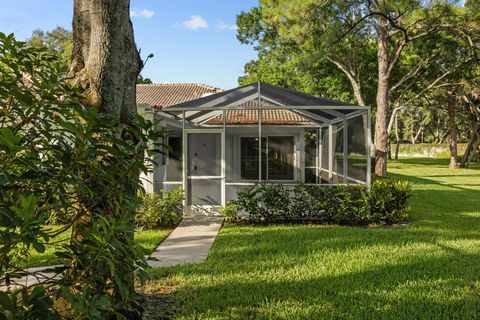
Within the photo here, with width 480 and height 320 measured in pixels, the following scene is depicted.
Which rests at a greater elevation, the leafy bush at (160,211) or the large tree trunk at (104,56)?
the large tree trunk at (104,56)

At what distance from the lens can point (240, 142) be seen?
12758 millimetres

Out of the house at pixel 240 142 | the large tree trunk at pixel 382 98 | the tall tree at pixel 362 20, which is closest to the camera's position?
the house at pixel 240 142

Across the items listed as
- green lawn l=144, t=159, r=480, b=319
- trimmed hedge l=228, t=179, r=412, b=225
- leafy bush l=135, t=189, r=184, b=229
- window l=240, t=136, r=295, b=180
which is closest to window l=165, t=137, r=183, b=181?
leafy bush l=135, t=189, r=184, b=229

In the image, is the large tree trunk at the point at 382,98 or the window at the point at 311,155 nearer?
the window at the point at 311,155

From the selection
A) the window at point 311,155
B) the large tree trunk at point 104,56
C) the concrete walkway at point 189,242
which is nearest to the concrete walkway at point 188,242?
the concrete walkway at point 189,242

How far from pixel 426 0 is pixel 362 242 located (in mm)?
9375

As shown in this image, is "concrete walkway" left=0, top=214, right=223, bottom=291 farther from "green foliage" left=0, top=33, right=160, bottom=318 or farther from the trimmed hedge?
"green foliage" left=0, top=33, right=160, bottom=318

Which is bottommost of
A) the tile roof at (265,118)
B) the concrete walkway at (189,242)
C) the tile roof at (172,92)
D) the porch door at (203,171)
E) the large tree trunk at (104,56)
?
the concrete walkway at (189,242)

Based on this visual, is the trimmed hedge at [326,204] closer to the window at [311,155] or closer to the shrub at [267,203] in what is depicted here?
the shrub at [267,203]

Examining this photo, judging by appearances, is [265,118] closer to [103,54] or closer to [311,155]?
[311,155]

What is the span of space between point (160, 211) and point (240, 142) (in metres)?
4.79

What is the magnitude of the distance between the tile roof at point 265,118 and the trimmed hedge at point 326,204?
3294mm

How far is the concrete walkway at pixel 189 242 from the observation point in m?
5.96

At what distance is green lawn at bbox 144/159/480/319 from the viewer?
3.86m
